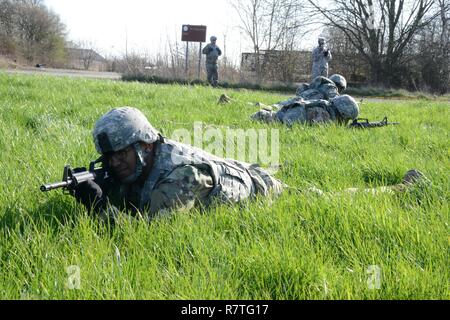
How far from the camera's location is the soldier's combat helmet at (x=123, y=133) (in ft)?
7.30

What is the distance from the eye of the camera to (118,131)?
224 cm

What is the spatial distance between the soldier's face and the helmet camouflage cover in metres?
0.06

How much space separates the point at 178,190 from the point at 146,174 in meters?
0.26

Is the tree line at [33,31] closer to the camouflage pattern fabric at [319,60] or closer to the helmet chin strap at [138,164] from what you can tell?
the camouflage pattern fabric at [319,60]

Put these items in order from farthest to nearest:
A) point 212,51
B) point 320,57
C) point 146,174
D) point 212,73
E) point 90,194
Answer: point 212,73 → point 212,51 → point 320,57 → point 146,174 → point 90,194

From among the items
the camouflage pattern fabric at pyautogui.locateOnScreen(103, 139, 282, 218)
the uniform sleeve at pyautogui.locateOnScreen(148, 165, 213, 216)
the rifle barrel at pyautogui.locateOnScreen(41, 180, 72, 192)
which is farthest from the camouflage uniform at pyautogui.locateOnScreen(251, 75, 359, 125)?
the rifle barrel at pyautogui.locateOnScreen(41, 180, 72, 192)

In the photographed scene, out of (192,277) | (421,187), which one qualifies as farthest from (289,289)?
(421,187)

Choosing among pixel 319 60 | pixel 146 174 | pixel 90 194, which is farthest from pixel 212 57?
pixel 90 194

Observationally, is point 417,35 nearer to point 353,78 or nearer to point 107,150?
point 353,78

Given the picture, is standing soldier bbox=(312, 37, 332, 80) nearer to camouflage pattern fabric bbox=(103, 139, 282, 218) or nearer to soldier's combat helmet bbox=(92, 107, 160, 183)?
camouflage pattern fabric bbox=(103, 139, 282, 218)

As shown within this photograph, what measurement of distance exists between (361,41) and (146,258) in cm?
2285

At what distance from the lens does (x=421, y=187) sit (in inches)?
111

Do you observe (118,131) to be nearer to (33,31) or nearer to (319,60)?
(319,60)
